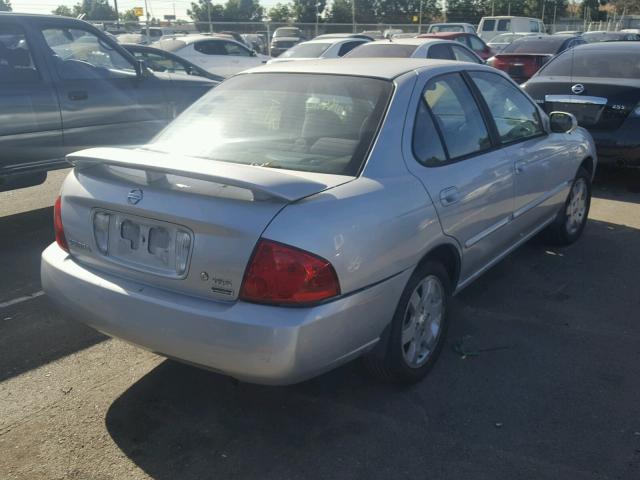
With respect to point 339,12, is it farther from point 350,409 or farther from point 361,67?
point 350,409

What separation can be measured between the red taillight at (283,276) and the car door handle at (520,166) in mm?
2122

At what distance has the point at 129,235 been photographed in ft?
9.95

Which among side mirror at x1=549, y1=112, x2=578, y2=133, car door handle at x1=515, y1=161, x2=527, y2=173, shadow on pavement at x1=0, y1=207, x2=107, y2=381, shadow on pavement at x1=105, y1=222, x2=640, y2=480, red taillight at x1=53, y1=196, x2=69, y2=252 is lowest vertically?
shadow on pavement at x1=105, y1=222, x2=640, y2=480

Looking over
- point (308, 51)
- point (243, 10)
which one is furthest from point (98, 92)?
point (243, 10)

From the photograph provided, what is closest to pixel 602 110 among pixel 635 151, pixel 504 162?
pixel 635 151

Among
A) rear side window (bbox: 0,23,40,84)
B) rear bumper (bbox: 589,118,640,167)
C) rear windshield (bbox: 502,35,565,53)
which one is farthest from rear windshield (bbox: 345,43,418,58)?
rear side window (bbox: 0,23,40,84)

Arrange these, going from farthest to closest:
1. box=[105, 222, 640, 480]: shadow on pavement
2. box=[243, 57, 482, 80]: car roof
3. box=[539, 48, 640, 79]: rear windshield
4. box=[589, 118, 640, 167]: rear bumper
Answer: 1. box=[539, 48, 640, 79]: rear windshield
2. box=[589, 118, 640, 167]: rear bumper
3. box=[243, 57, 482, 80]: car roof
4. box=[105, 222, 640, 480]: shadow on pavement

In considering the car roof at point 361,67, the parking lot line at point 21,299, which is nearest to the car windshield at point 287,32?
the parking lot line at point 21,299

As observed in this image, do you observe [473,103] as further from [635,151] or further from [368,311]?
[635,151]

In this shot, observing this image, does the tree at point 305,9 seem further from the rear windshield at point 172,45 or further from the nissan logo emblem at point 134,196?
the nissan logo emblem at point 134,196

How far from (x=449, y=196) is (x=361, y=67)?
0.92 m

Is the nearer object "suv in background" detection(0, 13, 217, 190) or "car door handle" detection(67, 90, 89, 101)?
"suv in background" detection(0, 13, 217, 190)

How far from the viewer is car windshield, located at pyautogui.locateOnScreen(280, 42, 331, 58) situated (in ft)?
51.7

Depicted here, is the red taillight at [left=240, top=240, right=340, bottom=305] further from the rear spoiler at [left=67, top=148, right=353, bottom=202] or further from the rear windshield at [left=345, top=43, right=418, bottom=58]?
the rear windshield at [left=345, top=43, right=418, bottom=58]
